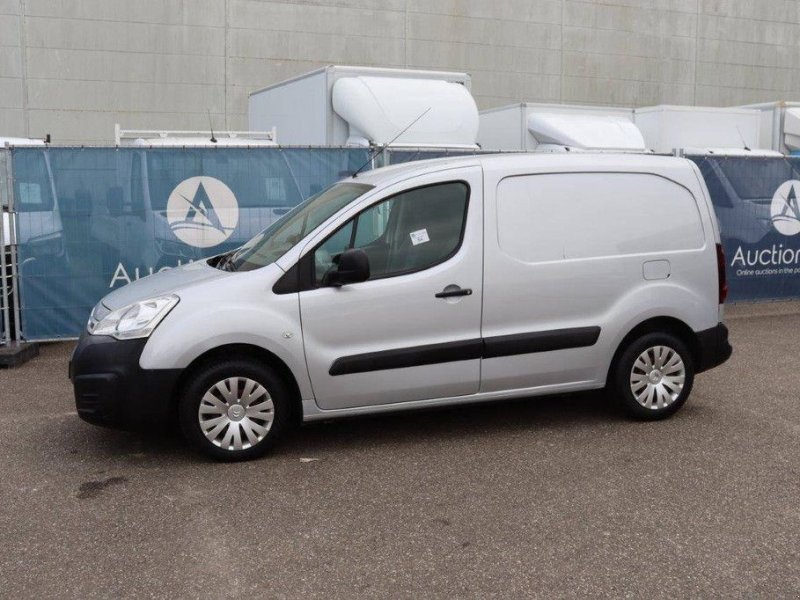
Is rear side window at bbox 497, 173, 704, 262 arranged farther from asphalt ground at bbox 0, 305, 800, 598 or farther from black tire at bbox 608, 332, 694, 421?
asphalt ground at bbox 0, 305, 800, 598

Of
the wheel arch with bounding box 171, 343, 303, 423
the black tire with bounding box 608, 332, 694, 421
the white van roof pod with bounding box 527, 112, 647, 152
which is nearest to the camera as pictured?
the wheel arch with bounding box 171, 343, 303, 423

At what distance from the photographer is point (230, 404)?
17.7 ft

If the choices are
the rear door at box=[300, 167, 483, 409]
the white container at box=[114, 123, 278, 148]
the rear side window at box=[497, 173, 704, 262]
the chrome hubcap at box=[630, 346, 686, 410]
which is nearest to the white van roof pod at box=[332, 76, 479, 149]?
the white container at box=[114, 123, 278, 148]

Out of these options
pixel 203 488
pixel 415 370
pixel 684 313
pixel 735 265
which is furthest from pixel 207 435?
pixel 735 265

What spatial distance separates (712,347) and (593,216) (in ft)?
4.22

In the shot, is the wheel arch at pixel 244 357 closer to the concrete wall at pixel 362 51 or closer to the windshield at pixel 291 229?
the windshield at pixel 291 229

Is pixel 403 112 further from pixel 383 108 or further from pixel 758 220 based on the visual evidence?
pixel 758 220

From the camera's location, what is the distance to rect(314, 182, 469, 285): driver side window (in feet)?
18.5

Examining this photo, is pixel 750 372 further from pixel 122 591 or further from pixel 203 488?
pixel 122 591

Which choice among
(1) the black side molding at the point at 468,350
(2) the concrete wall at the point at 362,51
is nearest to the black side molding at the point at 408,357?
(1) the black side molding at the point at 468,350

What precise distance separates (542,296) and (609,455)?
108cm

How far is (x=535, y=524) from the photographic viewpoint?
448 cm

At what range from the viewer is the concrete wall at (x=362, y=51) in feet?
58.6

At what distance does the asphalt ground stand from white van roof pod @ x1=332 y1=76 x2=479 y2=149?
14.3ft
